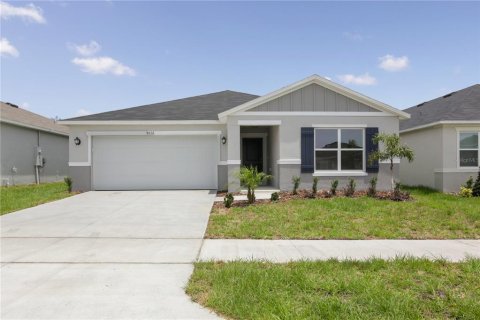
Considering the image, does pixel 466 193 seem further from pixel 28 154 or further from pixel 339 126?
pixel 28 154

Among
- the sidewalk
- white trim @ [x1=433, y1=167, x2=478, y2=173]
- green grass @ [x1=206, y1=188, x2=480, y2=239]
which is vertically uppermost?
white trim @ [x1=433, y1=167, x2=478, y2=173]

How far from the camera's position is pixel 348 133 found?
12.7 meters

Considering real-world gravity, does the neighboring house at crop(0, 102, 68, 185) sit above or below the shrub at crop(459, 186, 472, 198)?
above

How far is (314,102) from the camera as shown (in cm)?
1259

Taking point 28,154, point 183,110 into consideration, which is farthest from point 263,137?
point 28,154

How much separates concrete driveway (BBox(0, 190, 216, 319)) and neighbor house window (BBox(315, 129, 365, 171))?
554cm

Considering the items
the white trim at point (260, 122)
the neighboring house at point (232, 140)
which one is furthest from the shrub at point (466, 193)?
the white trim at point (260, 122)

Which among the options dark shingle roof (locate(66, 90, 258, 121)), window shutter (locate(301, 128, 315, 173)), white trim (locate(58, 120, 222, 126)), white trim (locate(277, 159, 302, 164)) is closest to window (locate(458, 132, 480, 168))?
window shutter (locate(301, 128, 315, 173))

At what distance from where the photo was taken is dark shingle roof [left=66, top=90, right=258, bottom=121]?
14109 mm

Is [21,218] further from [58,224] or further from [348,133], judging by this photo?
[348,133]

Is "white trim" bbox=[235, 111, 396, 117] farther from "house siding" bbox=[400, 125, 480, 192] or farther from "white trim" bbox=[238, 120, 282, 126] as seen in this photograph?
"house siding" bbox=[400, 125, 480, 192]

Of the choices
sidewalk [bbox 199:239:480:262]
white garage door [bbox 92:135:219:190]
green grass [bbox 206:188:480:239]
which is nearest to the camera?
sidewalk [bbox 199:239:480:262]

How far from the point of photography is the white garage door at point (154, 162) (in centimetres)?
1423

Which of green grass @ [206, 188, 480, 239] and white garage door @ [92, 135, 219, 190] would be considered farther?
white garage door @ [92, 135, 219, 190]
